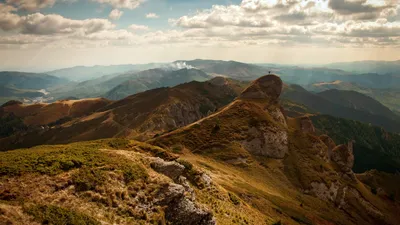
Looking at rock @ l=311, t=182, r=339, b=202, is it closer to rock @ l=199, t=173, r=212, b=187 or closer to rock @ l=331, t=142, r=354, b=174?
rock @ l=331, t=142, r=354, b=174

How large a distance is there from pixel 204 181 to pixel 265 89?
4802 inches

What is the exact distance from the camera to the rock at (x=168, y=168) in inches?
1473

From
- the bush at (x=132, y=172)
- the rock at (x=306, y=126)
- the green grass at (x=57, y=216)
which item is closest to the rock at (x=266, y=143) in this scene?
the rock at (x=306, y=126)

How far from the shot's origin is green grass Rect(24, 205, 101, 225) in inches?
906

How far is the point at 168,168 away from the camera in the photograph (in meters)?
38.1

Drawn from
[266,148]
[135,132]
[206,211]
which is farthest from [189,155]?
[135,132]

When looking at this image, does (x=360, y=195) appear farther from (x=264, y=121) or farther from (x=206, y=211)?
(x=206, y=211)

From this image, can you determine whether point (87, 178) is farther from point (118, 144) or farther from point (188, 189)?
point (118, 144)

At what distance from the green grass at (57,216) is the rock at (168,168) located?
13219 mm

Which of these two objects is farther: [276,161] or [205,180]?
[276,161]

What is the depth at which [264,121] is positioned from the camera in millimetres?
119938

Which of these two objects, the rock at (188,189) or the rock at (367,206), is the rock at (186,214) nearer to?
the rock at (188,189)

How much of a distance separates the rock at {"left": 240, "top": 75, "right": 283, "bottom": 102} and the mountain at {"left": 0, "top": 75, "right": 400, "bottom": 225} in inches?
42.8

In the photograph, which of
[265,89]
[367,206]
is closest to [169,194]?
[367,206]
